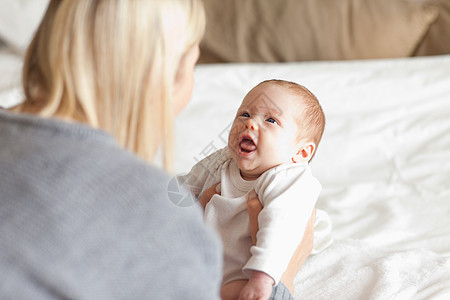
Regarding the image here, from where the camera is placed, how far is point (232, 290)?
0.77 m

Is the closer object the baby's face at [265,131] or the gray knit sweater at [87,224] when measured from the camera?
the gray knit sweater at [87,224]

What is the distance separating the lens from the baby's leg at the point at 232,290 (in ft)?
2.50

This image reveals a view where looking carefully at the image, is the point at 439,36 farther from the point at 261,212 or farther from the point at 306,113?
the point at 261,212

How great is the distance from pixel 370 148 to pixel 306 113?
616 mm

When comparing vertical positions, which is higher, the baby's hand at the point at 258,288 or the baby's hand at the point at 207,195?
the baby's hand at the point at 207,195

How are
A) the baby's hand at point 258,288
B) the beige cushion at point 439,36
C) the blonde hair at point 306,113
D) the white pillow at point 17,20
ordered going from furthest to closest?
1. the white pillow at point 17,20
2. the beige cushion at point 439,36
3. the blonde hair at point 306,113
4. the baby's hand at point 258,288

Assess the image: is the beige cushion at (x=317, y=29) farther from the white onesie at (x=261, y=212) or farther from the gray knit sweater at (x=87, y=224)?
the gray knit sweater at (x=87, y=224)

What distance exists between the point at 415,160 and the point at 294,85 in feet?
2.09

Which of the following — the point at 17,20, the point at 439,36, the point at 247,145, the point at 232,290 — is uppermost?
the point at 247,145

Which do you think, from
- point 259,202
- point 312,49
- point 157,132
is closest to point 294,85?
point 259,202

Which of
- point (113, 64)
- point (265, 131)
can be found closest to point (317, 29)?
point (265, 131)

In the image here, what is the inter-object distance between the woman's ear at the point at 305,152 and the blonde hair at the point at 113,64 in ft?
0.88

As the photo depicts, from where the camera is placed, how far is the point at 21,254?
1.67ft

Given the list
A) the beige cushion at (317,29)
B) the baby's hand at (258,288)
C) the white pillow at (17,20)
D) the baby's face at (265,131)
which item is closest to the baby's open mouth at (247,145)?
the baby's face at (265,131)
